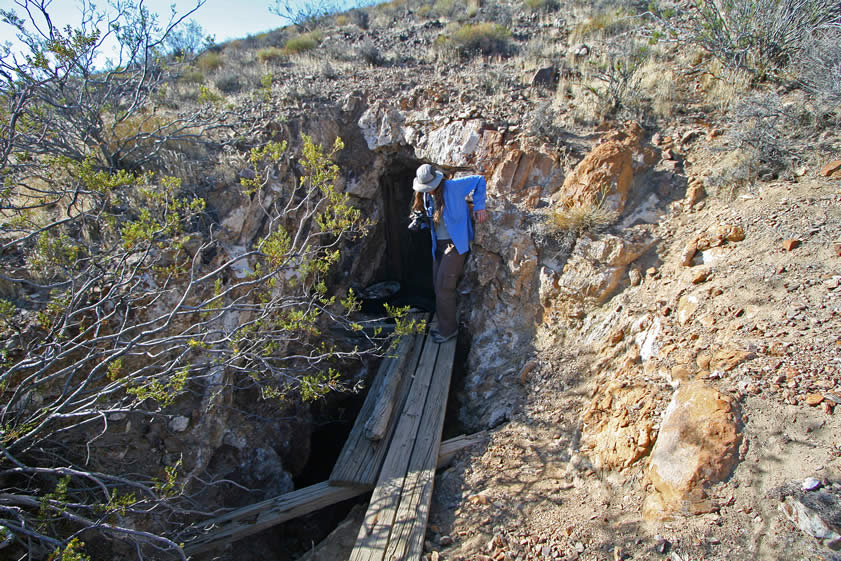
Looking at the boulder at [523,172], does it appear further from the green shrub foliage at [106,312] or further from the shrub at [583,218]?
the green shrub foliage at [106,312]

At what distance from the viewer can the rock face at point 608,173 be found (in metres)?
3.89

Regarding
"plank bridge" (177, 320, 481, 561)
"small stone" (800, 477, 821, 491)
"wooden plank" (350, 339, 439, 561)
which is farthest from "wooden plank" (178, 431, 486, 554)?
"small stone" (800, 477, 821, 491)

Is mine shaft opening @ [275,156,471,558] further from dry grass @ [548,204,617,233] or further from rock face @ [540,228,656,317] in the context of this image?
dry grass @ [548,204,617,233]

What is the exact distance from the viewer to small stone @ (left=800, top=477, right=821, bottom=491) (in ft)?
5.63

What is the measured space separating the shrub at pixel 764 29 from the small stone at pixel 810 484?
166 inches

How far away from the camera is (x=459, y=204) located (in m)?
4.08

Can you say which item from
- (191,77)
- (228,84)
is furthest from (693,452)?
(191,77)

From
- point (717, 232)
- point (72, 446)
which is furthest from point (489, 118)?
point (72, 446)

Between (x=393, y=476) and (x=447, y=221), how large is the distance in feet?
7.73

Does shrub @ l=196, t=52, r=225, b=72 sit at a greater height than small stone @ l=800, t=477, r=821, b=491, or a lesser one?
greater

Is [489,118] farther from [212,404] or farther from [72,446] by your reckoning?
[72,446]

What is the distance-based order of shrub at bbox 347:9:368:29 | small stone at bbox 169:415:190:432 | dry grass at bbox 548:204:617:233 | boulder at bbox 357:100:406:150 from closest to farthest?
small stone at bbox 169:415:190:432 → dry grass at bbox 548:204:617:233 → boulder at bbox 357:100:406:150 → shrub at bbox 347:9:368:29

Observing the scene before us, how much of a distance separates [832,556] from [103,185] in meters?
4.03

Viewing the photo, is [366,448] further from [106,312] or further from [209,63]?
[209,63]
